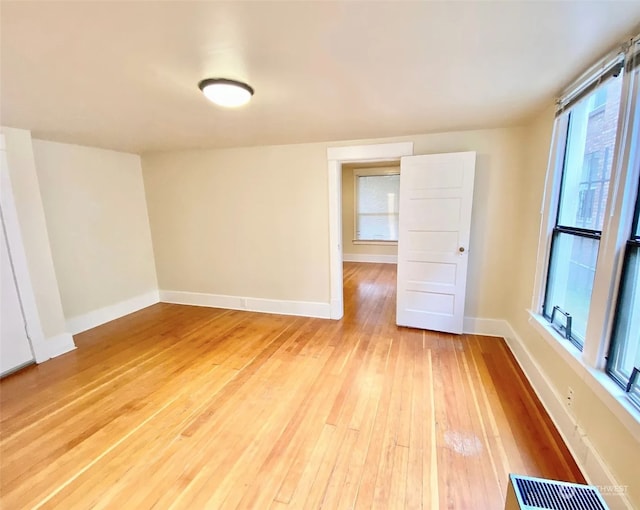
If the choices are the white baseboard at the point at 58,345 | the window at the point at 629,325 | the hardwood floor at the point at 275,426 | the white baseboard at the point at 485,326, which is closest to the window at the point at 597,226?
the window at the point at 629,325

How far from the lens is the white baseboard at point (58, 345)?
294 centimetres

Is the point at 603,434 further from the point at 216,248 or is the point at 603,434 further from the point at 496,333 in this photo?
the point at 216,248

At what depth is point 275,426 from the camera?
6.41 feet

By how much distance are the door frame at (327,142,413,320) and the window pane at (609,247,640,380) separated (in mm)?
2232

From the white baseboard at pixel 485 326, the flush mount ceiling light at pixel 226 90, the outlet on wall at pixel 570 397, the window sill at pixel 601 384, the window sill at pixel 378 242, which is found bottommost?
the white baseboard at pixel 485 326

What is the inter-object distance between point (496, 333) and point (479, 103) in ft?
7.83

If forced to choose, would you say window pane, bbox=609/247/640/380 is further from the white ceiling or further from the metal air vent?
the white ceiling

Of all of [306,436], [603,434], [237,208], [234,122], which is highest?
[234,122]

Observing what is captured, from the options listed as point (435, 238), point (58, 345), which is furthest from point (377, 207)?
point (58, 345)

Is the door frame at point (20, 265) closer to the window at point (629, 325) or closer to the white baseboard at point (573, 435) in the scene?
the white baseboard at point (573, 435)

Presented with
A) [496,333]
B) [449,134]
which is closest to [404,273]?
[496,333]

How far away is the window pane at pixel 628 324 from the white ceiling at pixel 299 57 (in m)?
1.09

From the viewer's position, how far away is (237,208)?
3953 mm

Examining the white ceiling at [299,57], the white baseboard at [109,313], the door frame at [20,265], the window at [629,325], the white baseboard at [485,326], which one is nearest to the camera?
the white ceiling at [299,57]
